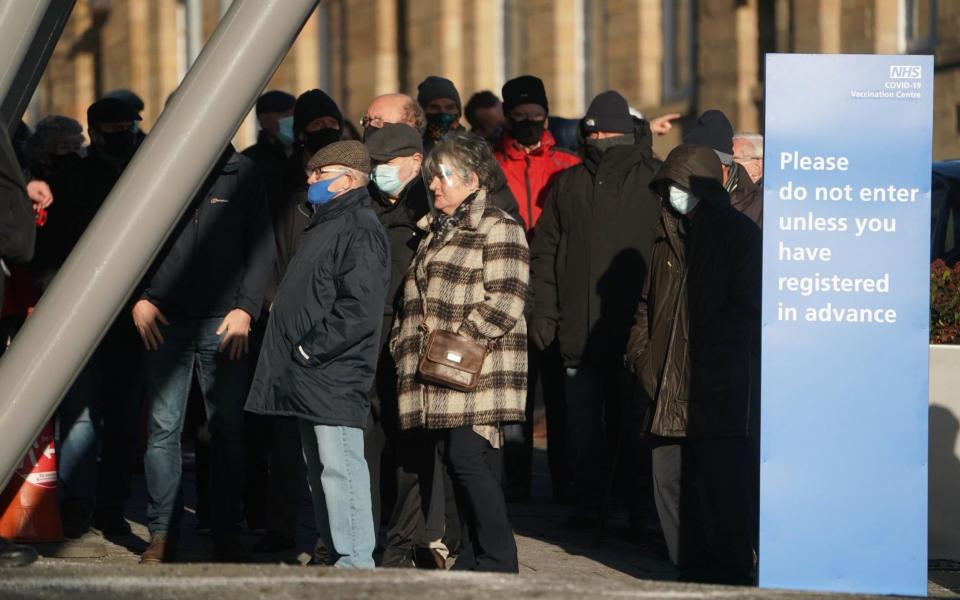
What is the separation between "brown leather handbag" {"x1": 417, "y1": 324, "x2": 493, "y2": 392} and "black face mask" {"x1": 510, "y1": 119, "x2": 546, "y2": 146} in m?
3.06

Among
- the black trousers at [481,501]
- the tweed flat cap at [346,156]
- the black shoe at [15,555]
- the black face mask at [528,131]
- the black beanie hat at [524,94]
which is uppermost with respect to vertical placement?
the black beanie hat at [524,94]

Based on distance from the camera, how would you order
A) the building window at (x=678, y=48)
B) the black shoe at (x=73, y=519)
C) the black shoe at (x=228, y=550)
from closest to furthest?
1. the black shoe at (x=228, y=550)
2. the black shoe at (x=73, y=519)
3. the building window at (x=678, y=48)

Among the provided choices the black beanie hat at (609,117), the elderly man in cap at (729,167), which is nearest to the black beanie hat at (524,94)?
the black beanie hat at (609,117)

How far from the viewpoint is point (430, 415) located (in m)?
7.84

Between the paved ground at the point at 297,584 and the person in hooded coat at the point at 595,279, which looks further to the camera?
the person in hooded coat at the point at 595,279

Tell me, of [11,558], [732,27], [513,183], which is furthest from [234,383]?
[732,27]

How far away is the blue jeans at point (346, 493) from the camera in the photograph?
7691mm

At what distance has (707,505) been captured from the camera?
783cm

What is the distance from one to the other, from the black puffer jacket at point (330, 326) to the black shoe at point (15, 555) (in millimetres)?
1119

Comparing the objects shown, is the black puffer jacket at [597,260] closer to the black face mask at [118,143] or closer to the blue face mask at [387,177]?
the blue face mask at [387,177]

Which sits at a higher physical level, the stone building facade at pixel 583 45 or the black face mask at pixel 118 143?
the stone building facade at pixel 583 45

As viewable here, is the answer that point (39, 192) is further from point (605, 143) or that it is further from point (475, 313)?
point (605, 143)

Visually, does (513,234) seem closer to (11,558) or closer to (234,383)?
(234,383)

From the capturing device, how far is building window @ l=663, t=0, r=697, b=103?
70.9ft
